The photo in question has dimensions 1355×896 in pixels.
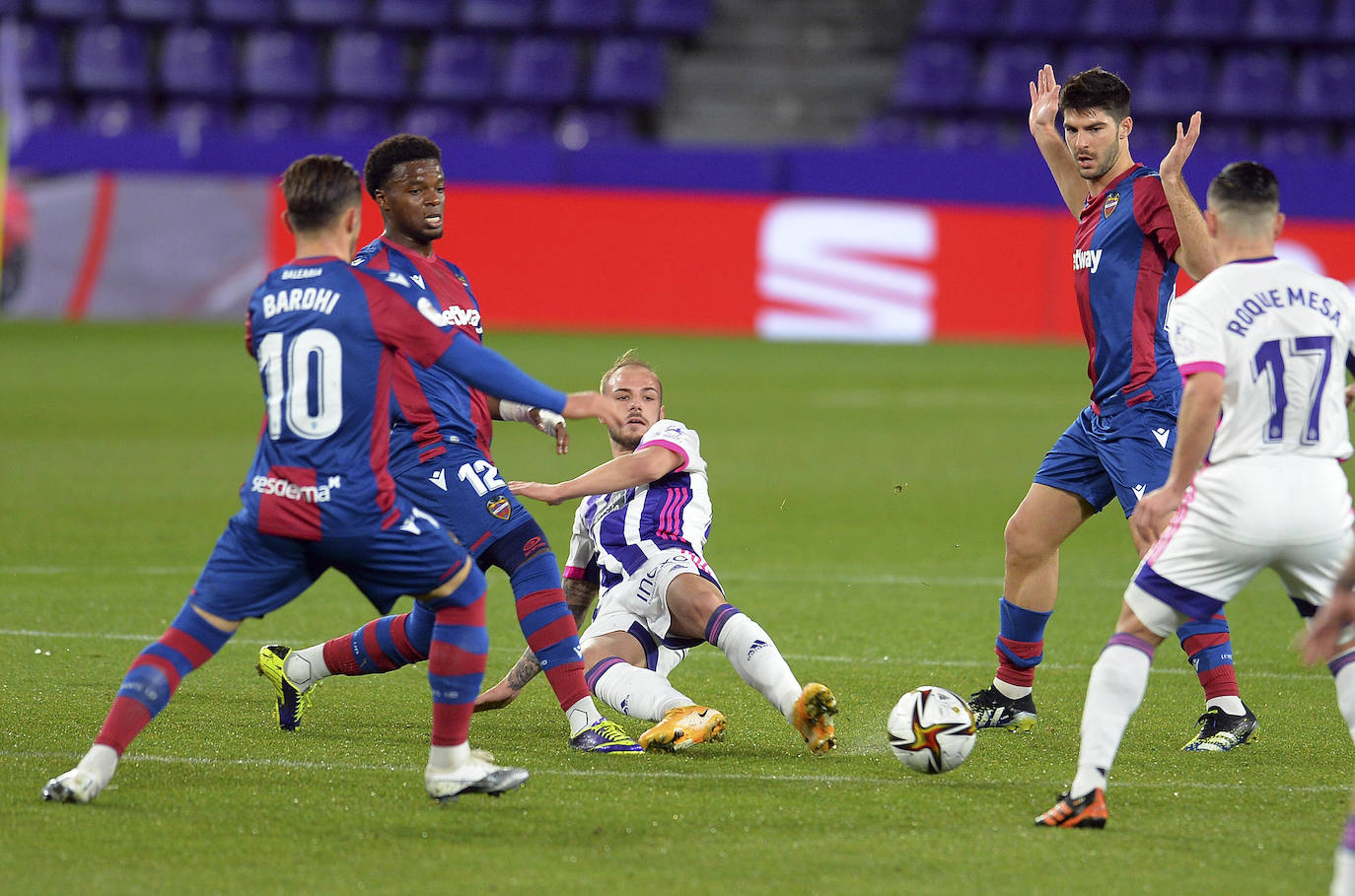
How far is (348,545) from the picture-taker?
4.69 metres

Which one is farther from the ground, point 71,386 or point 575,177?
point 575,177

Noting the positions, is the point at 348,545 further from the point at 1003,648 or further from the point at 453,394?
the point at 1003,648

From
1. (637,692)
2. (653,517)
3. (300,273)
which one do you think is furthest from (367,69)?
(300,273)

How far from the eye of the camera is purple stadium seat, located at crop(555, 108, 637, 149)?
25.0 meters

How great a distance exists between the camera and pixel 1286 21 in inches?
995

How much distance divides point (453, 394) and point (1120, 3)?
22.2m

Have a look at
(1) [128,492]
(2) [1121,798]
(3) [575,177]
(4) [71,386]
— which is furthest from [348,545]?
(3) [575,177]

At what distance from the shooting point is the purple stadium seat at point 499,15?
26.7 meters

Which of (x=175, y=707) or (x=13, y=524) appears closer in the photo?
(x=175, y=707)

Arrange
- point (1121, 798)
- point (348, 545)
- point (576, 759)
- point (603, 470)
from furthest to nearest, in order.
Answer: point (603, 470), point (576, 759), point (1121, 798), point (348, 545)

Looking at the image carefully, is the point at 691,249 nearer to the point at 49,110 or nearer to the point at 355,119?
the point at 355,119

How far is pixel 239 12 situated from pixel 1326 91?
54.0 ft

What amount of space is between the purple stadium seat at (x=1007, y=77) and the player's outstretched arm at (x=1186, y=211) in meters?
19.8

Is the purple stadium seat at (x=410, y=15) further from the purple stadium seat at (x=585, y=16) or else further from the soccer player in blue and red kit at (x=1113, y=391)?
the soccer player in blue and red kit at (x=1113, y=391)
